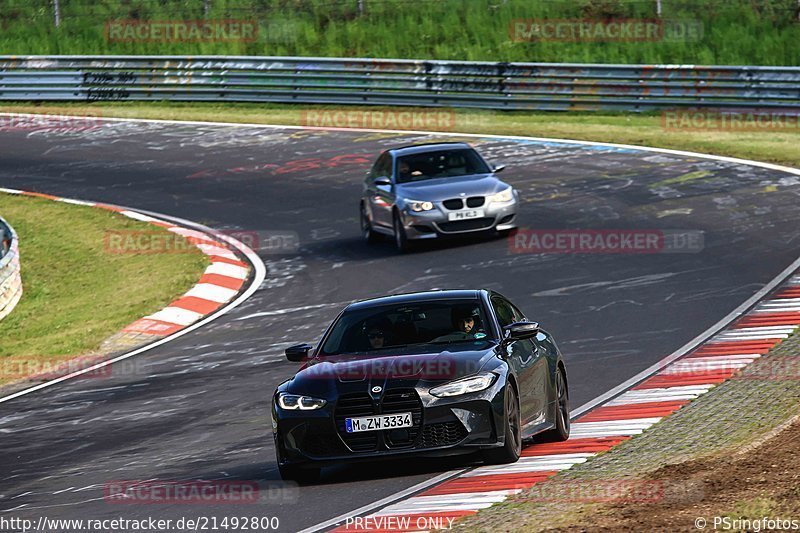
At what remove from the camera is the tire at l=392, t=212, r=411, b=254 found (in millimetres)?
22031

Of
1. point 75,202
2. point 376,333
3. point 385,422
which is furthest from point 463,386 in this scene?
point 75,202

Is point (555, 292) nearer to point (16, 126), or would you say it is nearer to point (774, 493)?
point (774, 493)

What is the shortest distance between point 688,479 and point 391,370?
7.41ft

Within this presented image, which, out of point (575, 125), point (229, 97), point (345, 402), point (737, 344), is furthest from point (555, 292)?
point (229, 97)

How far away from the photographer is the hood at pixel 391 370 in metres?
10.0

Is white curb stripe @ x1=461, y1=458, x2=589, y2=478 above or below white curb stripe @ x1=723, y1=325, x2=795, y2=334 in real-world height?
above

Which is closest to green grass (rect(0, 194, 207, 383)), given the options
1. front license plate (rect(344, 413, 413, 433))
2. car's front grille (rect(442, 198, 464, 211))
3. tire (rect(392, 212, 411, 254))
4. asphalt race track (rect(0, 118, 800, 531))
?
asphalt race track (rect(0, 118, 800, 531))

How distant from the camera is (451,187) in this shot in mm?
22078

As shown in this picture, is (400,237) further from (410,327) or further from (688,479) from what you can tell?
(688,479)

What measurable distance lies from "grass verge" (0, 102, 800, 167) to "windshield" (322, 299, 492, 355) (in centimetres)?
1677

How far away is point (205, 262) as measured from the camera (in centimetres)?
2250

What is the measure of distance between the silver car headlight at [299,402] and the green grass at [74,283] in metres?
7.50

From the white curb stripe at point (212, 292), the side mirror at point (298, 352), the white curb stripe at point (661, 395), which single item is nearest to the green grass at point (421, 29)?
the white curb stripe at point (212, 292)

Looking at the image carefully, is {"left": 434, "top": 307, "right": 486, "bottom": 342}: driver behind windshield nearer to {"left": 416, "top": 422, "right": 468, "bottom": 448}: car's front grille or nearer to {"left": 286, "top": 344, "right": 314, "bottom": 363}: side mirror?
{"left": 286, "top": 344, "right": 314, "bottom": 363}: side mirror
